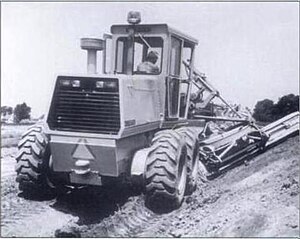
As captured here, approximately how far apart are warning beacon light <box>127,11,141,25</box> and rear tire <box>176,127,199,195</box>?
132 centimetres

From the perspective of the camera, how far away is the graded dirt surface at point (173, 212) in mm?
4281

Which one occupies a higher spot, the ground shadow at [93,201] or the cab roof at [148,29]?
the cab roof at [148,29]

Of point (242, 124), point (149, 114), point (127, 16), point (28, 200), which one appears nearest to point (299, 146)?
point (242, 124)

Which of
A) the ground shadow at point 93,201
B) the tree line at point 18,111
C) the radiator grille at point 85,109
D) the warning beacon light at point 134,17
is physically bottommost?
the ground shadow at point 93,201

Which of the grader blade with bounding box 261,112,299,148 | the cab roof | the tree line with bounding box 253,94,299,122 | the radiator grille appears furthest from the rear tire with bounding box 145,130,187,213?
the grader blade with bounding box 261,112,299,148

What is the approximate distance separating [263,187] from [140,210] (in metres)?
1.31

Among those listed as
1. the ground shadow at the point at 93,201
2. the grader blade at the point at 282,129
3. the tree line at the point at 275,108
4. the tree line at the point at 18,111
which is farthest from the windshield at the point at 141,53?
the grader blade at the point at 282,129

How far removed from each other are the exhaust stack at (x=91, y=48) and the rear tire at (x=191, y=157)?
1.23m

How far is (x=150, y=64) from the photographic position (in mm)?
5430

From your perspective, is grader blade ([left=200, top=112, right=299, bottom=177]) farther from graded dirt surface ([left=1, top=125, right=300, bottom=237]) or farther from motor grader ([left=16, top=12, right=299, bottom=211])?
graded dirt surface ([left=1, top=125, right=300, bottom=237])

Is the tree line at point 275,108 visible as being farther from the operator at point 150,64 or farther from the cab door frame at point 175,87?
the operator at point 150,64

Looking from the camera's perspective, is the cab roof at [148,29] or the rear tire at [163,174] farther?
the cab roof at [148,29]

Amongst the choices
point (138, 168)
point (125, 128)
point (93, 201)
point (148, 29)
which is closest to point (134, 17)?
point (148, 29)

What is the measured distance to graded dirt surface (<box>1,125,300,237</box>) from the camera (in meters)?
4.28
